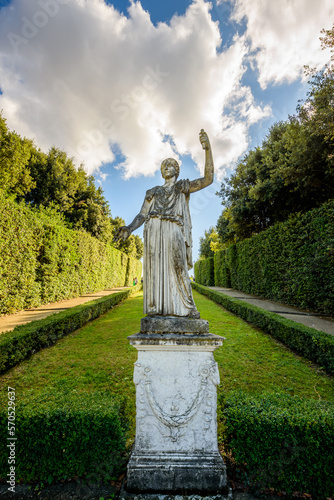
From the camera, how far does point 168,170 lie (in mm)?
2908

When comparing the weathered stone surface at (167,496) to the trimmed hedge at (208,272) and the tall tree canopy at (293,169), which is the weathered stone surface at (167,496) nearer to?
the tall tree canopy at (293,169)

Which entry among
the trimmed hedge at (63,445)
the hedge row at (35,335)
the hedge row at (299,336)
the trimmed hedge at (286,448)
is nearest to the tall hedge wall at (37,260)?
the hedge row at (35,335)

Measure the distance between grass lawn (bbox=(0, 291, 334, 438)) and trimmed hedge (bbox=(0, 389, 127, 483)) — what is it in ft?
1.98

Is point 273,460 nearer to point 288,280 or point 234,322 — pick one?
point 234,322

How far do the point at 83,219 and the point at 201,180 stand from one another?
23126 millimetres

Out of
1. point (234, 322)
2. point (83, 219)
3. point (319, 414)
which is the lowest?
point (234, 322)

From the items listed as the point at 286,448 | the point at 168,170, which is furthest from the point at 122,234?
the point at 286,448

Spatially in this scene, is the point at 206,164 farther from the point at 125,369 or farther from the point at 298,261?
the point at 298,261

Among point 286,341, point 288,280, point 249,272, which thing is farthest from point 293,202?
point 286,341

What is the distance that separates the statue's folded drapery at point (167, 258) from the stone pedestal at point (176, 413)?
27cm

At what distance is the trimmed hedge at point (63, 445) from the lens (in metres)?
2.26

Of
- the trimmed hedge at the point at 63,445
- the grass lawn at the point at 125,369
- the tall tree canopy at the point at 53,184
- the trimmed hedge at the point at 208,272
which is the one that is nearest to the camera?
the trimmed hedge at the point at 63,445

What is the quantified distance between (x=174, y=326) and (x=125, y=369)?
3.20m

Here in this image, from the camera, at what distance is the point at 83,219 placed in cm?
2388
